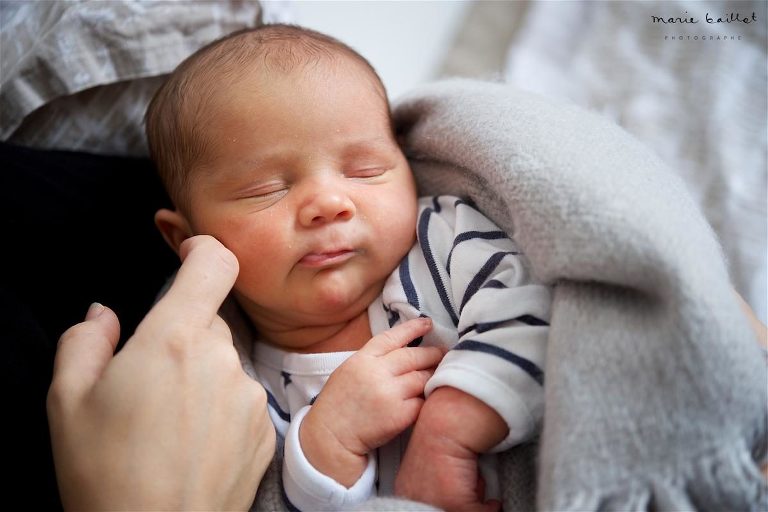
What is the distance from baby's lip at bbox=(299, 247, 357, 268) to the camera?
34.3 inches

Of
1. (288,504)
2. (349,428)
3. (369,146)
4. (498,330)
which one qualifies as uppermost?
(369,146)

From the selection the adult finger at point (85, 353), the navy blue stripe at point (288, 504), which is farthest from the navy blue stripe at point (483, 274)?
the adult finger at point (85, 353)

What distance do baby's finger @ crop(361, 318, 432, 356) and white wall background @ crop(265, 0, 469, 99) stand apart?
76 cm

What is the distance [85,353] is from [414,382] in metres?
0.39

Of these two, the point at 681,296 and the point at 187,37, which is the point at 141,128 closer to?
the point at 187,37

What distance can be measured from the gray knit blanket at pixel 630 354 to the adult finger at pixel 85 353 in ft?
0.86

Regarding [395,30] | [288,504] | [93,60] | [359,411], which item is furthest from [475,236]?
[395,30]

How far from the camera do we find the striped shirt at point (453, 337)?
2.38 feet

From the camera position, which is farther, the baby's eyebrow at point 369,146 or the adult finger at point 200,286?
the baby's eyebrow at point 369,146

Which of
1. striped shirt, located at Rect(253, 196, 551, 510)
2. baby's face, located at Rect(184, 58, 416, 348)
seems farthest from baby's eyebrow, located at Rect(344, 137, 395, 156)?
striped shirt, located at Rect(253, 196, 551, 510)

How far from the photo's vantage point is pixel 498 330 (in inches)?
29.6

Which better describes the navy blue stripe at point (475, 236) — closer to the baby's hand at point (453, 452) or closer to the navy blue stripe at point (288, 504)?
the baby's hand at point (453, 452)

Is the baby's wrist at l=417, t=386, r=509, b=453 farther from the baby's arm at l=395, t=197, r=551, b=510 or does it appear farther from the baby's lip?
the baby's lip

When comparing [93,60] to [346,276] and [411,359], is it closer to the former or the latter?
[346,276]
